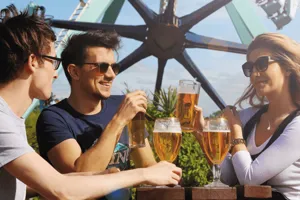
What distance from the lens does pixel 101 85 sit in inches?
101

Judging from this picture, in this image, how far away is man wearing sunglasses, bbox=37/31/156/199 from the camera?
222 cm

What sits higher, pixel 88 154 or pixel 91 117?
pixel 91 117

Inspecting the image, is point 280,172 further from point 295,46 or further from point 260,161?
point 295,46

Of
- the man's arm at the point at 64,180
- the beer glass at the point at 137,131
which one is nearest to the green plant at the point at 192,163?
the beer glass at the point at 137,131

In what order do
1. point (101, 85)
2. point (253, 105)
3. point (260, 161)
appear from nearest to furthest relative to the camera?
point (260, 161)
point (101, 85)
point (253, 105)

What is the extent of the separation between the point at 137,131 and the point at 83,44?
0.69 metres

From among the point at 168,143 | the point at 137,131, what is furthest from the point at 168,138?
the point at 137,131

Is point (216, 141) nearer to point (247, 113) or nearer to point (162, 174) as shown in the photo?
point (162, 174)

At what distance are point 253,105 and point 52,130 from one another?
3.33 ft

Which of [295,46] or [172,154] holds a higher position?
[295,46]

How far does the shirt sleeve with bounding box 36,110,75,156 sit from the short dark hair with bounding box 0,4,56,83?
0.48 meters

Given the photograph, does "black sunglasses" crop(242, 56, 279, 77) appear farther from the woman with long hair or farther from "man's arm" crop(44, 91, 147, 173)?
"man's arm" crop(44, 91, 147, 173)

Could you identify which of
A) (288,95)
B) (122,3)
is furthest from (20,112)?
(122,3)

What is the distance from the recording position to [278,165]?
226 centimetres
